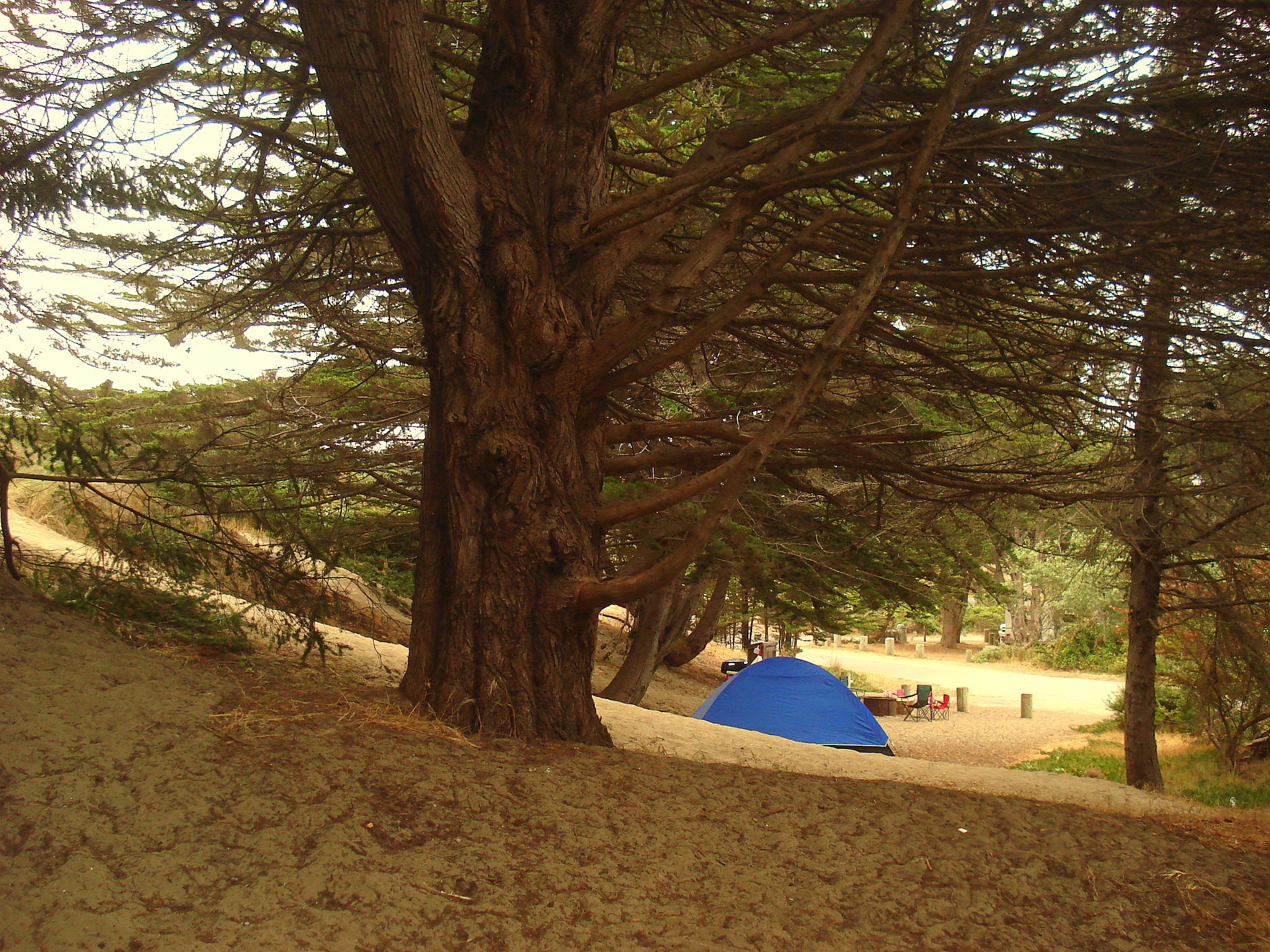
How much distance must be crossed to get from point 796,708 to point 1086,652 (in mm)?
24593

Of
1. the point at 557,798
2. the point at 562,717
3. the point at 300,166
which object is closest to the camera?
the point at 557,798

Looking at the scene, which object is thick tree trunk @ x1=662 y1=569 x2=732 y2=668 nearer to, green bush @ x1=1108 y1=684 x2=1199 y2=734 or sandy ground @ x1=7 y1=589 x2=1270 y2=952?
green bush @ x1=1108 y1=684 x2=1199 y2=734

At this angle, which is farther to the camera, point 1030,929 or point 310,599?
point 310,599

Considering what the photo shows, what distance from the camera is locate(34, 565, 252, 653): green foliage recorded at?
4.87m

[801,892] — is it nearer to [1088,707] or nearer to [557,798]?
[557,798]

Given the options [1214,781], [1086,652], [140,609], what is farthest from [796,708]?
[1086,652]

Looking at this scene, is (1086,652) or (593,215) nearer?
(593,215)

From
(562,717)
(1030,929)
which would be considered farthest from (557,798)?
(1030,929)

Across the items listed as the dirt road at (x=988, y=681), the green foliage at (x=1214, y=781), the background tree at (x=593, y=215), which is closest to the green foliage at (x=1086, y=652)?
the dirt road at (x=988, y=681)

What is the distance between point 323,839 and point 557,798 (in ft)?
3.18

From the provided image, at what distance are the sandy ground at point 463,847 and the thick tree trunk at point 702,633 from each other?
11522mm

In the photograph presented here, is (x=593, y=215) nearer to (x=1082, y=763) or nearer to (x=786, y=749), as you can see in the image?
(x=786, y=749)

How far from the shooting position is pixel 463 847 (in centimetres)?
322

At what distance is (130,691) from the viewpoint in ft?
12.3
